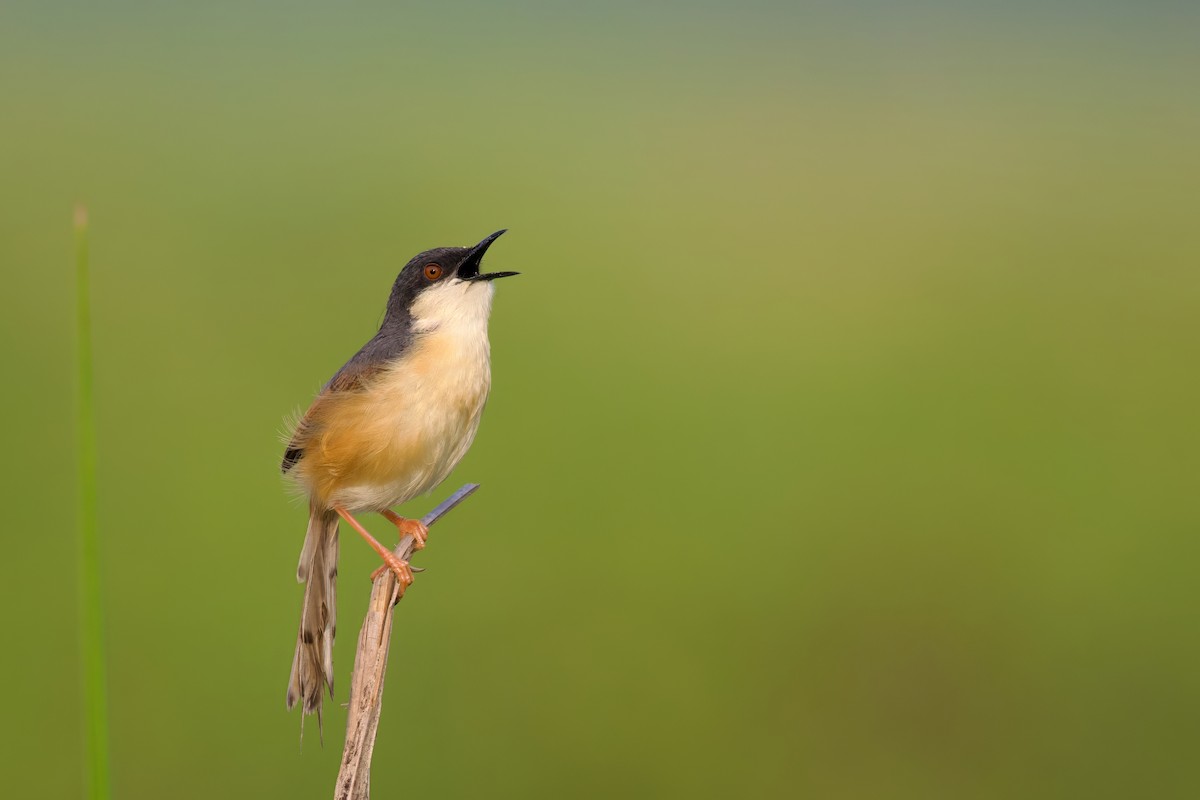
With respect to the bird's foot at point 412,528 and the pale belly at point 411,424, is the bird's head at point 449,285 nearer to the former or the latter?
the pale belly at point 411,424

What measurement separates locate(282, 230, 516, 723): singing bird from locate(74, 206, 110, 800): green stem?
1.71 m

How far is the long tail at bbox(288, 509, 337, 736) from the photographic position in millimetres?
3859

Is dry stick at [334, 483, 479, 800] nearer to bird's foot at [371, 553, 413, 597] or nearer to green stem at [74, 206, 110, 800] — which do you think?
bird's foot at [371, 553, 413, 597]

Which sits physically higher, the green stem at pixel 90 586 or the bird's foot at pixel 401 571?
the green stem at pixel 90 586

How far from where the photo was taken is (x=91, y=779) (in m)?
2.01

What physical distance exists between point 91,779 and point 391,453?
1.94 meters

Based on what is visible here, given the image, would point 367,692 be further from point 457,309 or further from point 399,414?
point 457,309

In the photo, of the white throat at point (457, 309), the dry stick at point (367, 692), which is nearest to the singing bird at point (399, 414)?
the white throat at point (457, 309)

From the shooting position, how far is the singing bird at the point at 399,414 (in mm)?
3842

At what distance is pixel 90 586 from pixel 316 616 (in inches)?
84.2

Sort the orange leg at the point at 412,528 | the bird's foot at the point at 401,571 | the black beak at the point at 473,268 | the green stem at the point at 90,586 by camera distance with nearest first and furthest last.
Result: 1. the green stem at the point at 90,586
2. the bird's foot at the point at 401,571
3. the black beak at the point at 473,268
4. the orange leg at the point at 412,528

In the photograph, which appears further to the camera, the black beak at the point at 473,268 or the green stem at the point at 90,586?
the black beak at the point at 473,268

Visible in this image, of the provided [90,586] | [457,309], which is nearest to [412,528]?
[457,309]

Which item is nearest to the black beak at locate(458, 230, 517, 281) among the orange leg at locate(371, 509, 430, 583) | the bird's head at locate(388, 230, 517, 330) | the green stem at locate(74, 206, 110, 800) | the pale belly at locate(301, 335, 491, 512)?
the bird's head at locate(388, 230, 517, 330)
